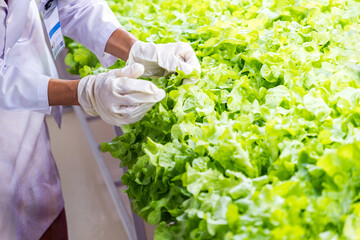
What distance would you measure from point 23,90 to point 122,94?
0.35 meters

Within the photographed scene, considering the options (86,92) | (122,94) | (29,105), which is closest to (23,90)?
(29,105)

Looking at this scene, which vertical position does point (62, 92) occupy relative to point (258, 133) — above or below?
below

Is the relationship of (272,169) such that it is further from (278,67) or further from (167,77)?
(167,77)

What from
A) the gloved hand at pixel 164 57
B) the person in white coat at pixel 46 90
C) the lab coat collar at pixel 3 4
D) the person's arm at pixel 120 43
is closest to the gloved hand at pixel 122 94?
the person in white coat at pixel 46 90

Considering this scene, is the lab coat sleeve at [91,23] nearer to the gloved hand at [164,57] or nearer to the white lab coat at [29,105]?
the white lab coat at [29,105]

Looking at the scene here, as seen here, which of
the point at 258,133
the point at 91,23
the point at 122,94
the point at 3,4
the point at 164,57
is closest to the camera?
the point at 258,133

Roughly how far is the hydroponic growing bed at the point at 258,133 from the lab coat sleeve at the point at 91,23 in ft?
A: 0.28

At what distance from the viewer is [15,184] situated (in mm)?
1657

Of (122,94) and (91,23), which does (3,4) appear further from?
(122,94)

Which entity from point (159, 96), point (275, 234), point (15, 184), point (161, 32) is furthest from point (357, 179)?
point (15, 184)

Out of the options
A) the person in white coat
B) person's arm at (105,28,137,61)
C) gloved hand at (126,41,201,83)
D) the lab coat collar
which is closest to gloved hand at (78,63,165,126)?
the person in white coat

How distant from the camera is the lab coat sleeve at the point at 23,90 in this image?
1303mm

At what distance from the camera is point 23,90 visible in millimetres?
1307

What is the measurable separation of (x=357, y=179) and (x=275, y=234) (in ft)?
0.68
